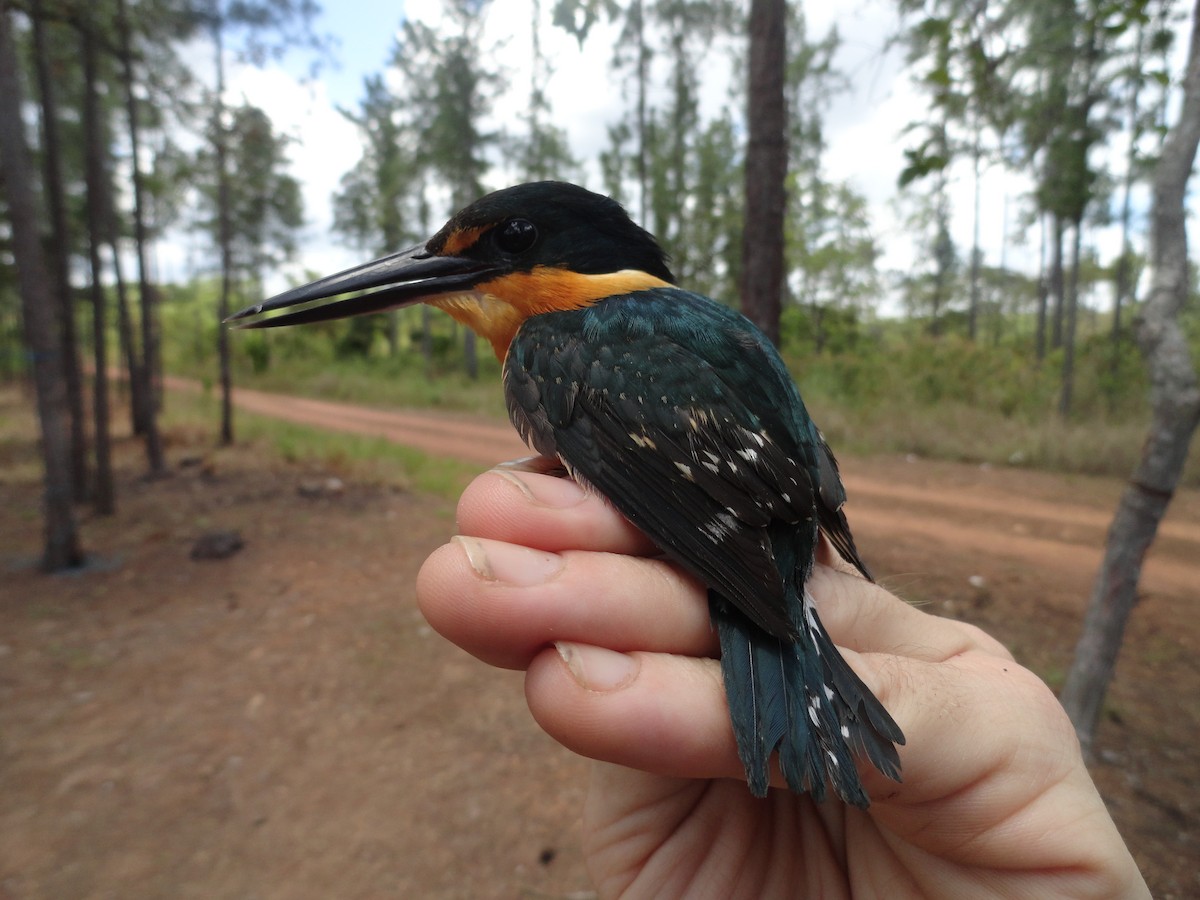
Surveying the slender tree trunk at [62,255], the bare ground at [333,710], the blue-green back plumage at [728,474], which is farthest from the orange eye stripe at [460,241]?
the slender tree trunk at [62,255]

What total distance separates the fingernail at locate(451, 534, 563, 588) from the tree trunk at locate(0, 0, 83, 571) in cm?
618

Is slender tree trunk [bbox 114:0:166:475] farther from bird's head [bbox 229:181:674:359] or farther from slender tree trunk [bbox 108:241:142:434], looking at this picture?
bird's head [bbox 229:181:674:359]

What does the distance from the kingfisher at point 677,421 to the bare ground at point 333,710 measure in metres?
0.93

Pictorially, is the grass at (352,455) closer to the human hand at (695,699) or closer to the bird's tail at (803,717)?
the human hand at (695,699)

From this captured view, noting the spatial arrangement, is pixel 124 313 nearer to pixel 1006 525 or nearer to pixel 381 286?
pixel 381 286

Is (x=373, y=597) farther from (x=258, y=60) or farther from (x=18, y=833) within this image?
(x=258, y=60)

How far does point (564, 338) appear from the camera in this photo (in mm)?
1555

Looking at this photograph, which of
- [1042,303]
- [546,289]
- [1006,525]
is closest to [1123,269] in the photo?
[1042,303]

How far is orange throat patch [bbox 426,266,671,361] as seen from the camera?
5.95ft

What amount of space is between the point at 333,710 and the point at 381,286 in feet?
10.0

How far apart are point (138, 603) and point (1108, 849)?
6.29 metres

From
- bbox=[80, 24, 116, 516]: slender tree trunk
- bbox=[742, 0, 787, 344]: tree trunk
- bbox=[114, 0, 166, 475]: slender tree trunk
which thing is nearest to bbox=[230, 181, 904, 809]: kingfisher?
bbox=[742, 0, 787, 344]: tree trunk

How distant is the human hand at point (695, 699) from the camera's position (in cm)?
109

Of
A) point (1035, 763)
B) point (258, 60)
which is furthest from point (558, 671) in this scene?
point (258, 60)
